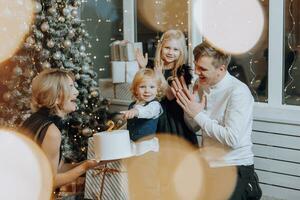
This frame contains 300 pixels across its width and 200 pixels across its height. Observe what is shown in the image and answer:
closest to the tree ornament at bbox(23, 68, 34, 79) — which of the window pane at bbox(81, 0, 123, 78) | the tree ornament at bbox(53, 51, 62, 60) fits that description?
the tree ornament at bbox(53, 51, 62, 60)

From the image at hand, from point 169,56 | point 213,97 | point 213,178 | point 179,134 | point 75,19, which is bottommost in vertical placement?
point 213,178

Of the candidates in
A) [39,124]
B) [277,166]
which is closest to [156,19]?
[277,166]

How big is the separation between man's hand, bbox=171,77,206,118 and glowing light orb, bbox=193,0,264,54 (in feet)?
3.19

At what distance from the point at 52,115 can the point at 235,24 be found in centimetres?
204

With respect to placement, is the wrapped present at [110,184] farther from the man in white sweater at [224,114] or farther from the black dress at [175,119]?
the man in white sweater at [224,114]

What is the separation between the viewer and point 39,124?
2.33 meters

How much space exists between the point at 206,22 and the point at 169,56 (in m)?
1.11

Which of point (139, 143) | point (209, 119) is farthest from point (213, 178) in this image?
point (139, 143)

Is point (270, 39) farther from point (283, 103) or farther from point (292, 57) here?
point (283, 103)

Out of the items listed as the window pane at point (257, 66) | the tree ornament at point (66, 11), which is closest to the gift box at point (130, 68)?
the tree ornament at point (66, 11)

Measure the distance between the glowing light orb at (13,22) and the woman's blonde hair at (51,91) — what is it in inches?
66.9

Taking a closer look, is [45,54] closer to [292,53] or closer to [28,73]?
[28,73]

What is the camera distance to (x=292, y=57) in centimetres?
373

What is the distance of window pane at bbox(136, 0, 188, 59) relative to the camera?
436cm
